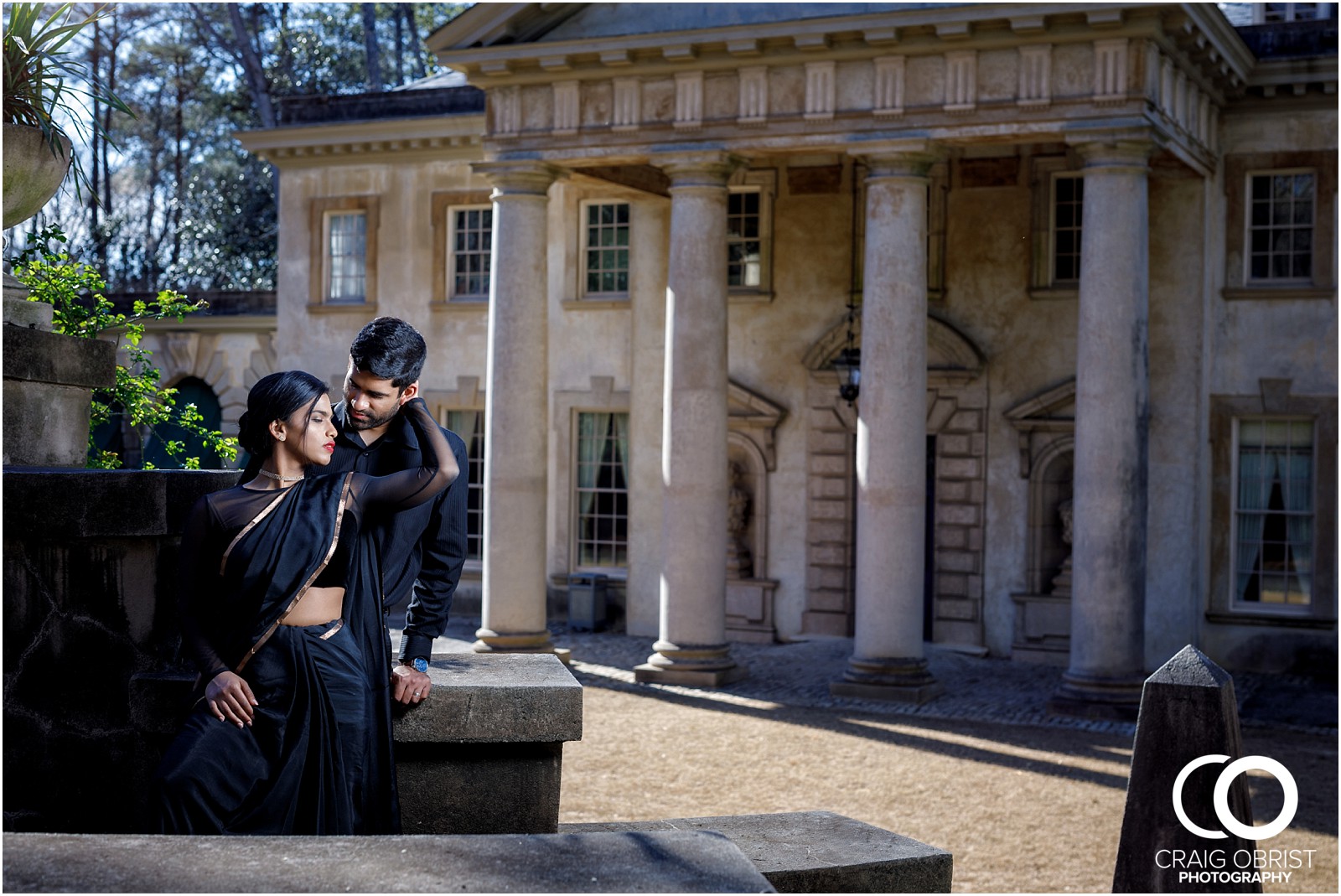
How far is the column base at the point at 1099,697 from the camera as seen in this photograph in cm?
1516

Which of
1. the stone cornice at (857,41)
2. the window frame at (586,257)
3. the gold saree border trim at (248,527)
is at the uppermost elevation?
the stone cornice at (857,41)

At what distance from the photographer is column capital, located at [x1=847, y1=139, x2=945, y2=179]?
1571cm

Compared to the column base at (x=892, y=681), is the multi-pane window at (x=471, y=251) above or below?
above

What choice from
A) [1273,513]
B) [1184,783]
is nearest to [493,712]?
[1184,783]

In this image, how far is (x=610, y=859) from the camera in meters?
3.42

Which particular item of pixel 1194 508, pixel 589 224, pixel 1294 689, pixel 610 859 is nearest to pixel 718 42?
pixel 589 224

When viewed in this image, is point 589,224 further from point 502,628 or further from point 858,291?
point 502,628

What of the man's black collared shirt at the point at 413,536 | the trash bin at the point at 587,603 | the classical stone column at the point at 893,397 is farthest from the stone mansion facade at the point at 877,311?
the man's black collared shirt at the point at 413,536

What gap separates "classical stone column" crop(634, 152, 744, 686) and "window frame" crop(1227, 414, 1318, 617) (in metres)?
6.38

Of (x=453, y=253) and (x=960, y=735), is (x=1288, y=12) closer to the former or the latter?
(x=960, y=735)

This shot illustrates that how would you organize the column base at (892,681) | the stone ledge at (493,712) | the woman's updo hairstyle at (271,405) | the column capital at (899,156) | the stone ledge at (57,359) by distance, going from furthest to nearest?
the column base at (892,681) < the column capital at (899,156) < the stone ledge at (57,359) < the stone ledge at (493,712) < the woman's updo hairstyle at (271,405)

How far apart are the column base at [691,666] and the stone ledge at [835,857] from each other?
11334mm

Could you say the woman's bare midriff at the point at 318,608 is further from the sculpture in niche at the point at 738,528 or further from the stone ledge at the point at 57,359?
the sculpture in niche at the point at 738,528

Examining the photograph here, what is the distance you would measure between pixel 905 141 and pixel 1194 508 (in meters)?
6.06
